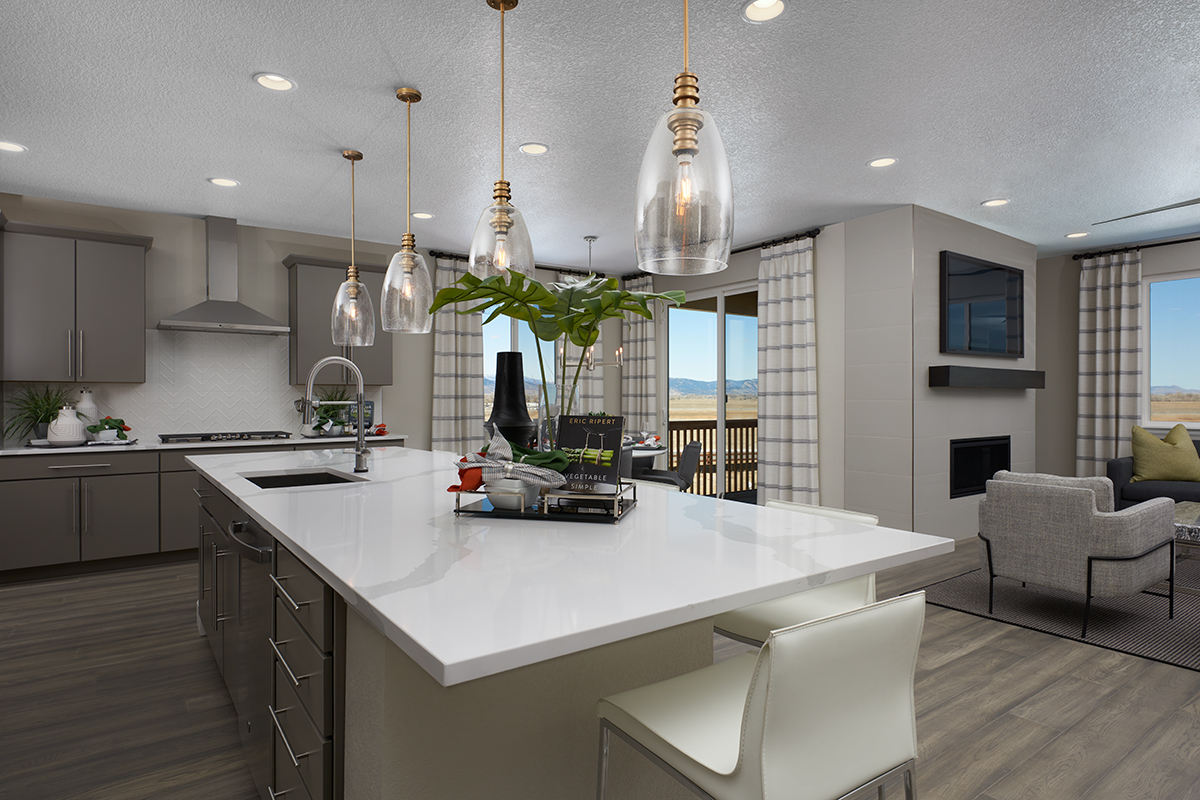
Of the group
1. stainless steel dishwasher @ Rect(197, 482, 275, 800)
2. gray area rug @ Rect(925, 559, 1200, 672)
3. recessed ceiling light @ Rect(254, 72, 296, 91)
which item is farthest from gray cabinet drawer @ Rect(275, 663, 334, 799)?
gray area rug @ Rect(925, 559, 1200, 672)

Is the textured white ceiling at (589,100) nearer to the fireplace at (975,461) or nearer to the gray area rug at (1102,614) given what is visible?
the fireplace at (975,461)

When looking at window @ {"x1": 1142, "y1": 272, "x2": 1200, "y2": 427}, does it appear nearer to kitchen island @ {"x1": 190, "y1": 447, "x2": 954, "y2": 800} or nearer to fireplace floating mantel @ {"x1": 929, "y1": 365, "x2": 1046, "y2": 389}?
fireplace floating mantel @ {"x1": 929, "y1": 365, "x2": 1046, "y2": 389}

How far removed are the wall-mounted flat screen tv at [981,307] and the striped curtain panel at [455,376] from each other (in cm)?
412

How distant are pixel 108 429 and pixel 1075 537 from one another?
19.8 ft

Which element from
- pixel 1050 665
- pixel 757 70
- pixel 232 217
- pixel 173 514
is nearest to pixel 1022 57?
pixel 757 70

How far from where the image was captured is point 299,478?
269 centimetres

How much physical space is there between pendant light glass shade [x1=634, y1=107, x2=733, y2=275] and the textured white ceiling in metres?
1.49

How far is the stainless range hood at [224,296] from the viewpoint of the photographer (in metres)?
4.72

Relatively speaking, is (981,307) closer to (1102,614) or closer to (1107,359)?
(1107,359)

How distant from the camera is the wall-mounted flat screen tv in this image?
16.3ft

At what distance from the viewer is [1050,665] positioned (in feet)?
9.00

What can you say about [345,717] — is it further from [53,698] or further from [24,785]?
[53,698]

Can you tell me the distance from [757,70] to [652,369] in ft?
14.7

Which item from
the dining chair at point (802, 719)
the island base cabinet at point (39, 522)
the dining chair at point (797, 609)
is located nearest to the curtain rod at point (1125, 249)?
the dining chair at point (797, 609)
